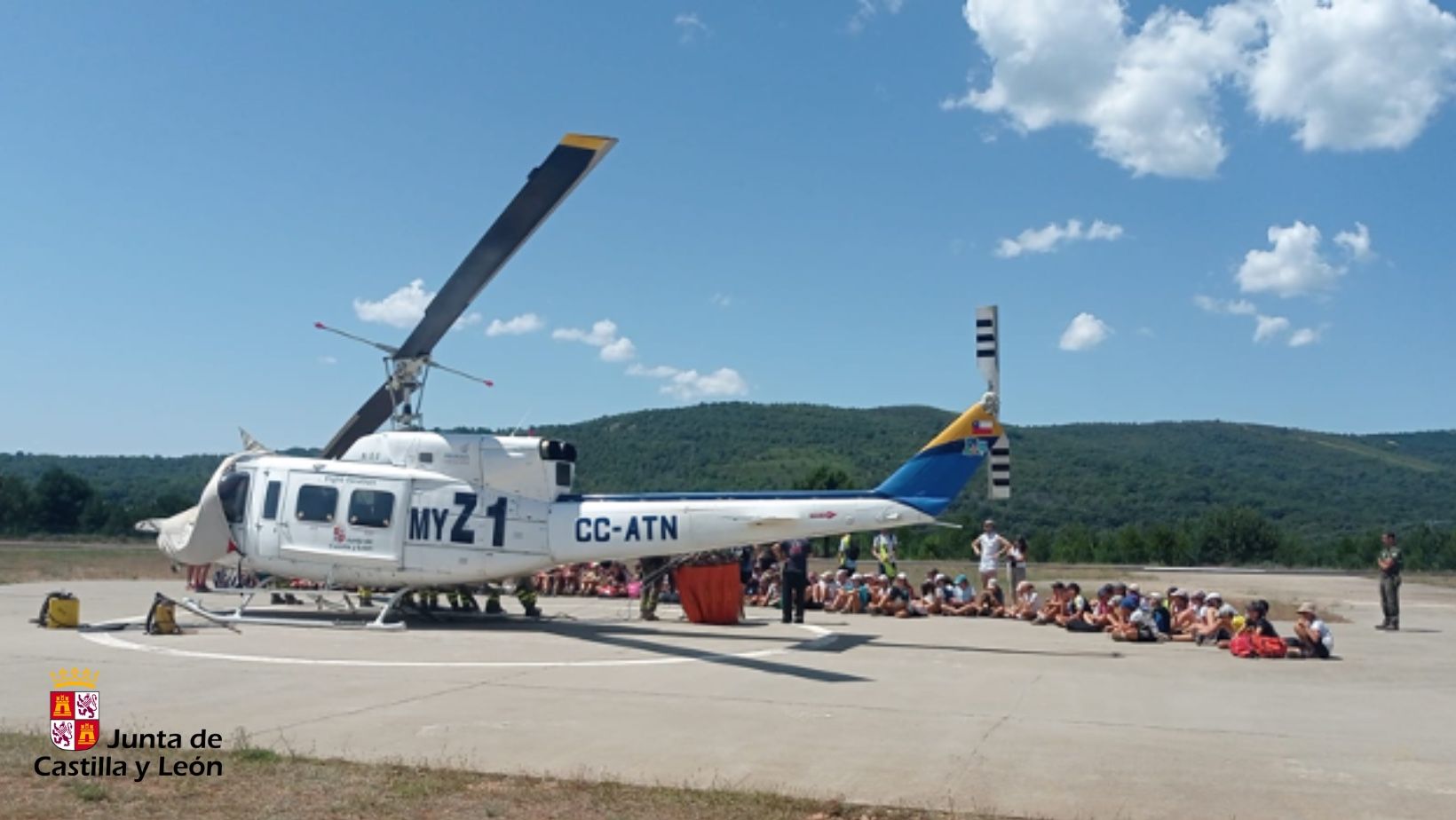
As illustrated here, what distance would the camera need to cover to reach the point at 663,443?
11006 centimetres

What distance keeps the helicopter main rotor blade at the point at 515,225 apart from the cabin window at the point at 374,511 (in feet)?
8.92

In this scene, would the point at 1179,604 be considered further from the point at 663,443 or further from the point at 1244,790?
the point at 663,443

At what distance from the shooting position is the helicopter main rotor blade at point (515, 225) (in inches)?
520

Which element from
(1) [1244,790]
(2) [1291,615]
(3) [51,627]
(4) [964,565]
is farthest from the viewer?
(4) [964,565]

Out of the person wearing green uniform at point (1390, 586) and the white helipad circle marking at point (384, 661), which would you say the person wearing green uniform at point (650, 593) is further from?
the person wearing green uniform at point (1390, 586)

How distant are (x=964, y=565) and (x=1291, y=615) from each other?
67.6 feet

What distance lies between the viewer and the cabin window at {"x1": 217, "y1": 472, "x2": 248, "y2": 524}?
17281 millimetres

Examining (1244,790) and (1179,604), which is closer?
(1244,790)


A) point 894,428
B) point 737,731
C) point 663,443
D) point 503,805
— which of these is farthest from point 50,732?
point 894,428

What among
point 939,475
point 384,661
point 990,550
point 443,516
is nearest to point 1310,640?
point 939,475

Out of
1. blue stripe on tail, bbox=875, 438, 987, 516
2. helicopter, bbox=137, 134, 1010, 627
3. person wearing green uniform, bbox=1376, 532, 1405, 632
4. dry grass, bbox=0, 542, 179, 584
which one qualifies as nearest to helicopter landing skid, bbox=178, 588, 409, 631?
helicopter, bbox=137, 134, 1010, 627

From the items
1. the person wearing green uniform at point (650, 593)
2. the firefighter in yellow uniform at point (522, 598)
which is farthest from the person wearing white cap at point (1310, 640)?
the firefighter in yellow uniform at point (522, 598)

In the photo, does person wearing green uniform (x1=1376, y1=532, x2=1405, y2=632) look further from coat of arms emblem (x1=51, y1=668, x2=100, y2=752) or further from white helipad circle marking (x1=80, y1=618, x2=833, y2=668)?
coat of arms emblem (x1=51, y1=668, x2=100, y2=752)

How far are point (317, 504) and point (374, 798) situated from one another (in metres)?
11.1
